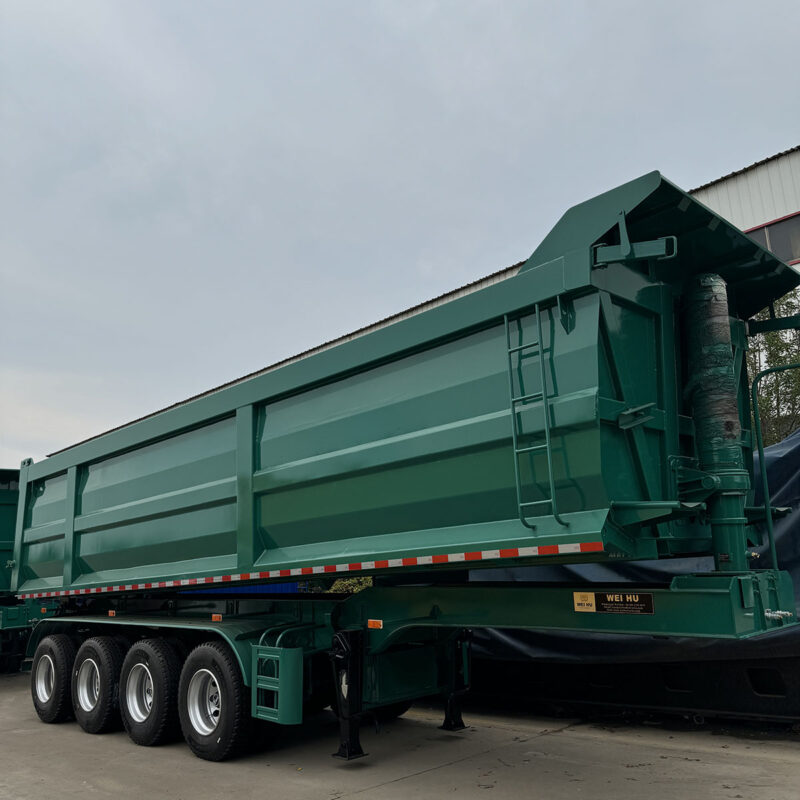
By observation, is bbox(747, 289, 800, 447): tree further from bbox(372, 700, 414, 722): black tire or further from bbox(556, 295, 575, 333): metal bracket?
bbox(556, 295, 575, 333): metal bracket

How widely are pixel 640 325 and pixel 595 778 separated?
3.19 metres

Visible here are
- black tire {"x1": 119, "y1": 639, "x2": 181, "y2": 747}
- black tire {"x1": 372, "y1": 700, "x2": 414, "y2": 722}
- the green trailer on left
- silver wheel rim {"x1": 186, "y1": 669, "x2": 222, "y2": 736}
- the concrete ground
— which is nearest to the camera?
the concrete ground

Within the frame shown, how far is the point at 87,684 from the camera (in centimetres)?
809

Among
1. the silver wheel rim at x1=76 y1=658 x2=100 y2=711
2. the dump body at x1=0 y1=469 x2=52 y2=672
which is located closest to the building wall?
the silver wheel rim at x1=76 y1=658 x2=100 y2=711

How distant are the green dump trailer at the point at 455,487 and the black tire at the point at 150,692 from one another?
2 cm

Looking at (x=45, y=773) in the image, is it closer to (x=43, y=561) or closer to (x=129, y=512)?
(x=129, y=512)

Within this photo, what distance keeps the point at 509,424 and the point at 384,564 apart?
55.9 inches

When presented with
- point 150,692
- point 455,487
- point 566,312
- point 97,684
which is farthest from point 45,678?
point 566,312

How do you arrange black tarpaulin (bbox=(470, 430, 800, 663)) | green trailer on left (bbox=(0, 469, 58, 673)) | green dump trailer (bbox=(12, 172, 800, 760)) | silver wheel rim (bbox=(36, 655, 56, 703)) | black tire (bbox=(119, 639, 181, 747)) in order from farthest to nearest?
green trailer on left (bbox=(0, 469, 58, 673)), silver wheel rim (bbox=(36, 655, 56, 703)), black tire (bbox=(119, 639, 181, 747)), black tarpaulin (bbox=(470, 430, 800, 663)), green dump trailer (bbox=(12, 172, 800, 760))

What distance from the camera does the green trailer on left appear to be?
11.5 meters

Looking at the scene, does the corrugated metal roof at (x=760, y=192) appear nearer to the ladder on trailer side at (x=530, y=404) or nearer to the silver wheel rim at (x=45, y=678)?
the ladder on trailer side at (x=530, y=404)

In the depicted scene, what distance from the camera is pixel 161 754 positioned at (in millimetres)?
6750

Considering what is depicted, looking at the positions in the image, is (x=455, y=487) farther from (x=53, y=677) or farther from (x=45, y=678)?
(x=45, y=678)

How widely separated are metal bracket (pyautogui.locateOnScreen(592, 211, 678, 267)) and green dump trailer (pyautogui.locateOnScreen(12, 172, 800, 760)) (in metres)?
0.01
